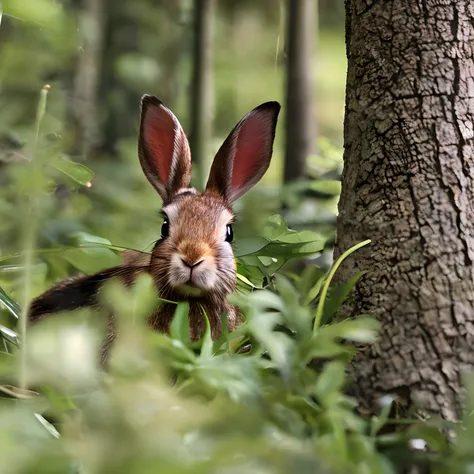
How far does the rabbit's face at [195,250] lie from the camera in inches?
89.0

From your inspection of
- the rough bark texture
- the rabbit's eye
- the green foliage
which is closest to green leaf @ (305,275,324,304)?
the green foliage

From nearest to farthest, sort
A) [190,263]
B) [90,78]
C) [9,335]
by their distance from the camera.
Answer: [9,335] → [190,263] → [90,78]

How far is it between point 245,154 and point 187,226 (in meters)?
0.42

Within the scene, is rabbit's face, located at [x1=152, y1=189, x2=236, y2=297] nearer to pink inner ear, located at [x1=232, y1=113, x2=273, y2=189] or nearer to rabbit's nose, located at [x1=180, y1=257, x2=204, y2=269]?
rabbit's nose, located at [x1=180, y1=257, x2=204, y2=269]

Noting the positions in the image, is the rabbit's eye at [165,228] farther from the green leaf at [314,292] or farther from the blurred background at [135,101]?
the green leaf at [314,292]

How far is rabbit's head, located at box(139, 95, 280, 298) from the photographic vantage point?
229cm

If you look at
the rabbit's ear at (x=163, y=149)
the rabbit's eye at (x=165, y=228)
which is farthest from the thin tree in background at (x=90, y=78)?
the rabbit's eye at (x=165, y=228)

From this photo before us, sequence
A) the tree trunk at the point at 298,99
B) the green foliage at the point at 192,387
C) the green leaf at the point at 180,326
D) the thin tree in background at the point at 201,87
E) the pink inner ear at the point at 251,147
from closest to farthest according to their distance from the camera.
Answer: the green foliage at the point at 192,387
the green leaf at the point at 180,326
the pink inner ear at the point at 251,147
the tree trunk at the point at 298,99
the thin tree in background at the point at 201,87

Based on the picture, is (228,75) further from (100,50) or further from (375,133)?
(375,133)

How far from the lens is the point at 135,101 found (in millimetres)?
10109

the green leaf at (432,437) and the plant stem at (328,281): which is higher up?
the plant stem at (328,281)

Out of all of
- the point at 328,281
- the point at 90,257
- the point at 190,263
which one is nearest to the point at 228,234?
the point at 190,263

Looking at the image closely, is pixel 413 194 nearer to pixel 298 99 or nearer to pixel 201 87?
pixel 298 99

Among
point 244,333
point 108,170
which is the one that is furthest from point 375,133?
point 108,170
